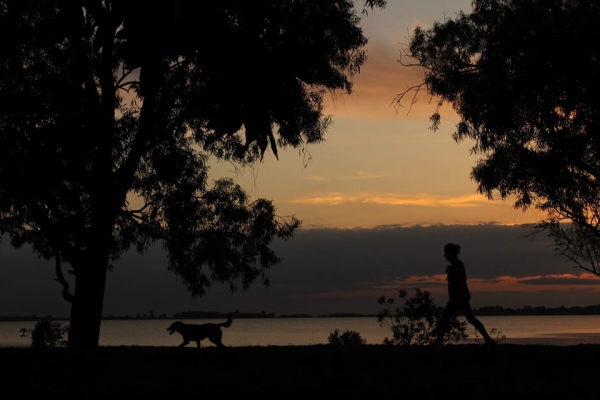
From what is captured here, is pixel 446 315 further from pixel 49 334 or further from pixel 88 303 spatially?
pixel 49 334

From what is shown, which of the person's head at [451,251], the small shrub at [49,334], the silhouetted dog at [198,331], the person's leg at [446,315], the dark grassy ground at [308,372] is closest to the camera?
the dark grassy ground at [308,372]

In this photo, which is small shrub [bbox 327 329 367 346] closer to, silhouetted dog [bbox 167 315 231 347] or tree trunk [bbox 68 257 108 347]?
silhouetted dog [bbox 167 315 231 347]

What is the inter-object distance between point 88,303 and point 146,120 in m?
4.87

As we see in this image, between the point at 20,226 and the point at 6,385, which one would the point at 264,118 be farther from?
the point at 20,226

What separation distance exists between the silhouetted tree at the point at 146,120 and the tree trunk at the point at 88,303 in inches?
1.1

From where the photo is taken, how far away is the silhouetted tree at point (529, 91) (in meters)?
21.2

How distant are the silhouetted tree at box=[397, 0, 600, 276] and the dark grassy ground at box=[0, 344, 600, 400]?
1051 cm

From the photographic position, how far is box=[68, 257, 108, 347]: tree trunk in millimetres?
18484

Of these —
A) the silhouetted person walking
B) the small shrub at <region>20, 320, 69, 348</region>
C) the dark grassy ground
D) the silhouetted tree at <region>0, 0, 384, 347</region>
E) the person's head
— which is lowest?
the dark grassy ground

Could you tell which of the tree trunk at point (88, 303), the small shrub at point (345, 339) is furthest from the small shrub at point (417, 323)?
the tree trunk at point (88, 303)

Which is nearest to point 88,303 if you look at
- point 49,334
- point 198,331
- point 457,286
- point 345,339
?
point 198,331

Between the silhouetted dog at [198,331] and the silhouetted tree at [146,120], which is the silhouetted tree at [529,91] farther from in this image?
the silhouetted dog at [198,331]

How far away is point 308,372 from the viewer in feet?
36.6

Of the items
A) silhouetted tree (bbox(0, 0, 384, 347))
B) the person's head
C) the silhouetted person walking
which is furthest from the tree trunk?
the person's head
